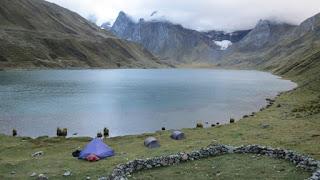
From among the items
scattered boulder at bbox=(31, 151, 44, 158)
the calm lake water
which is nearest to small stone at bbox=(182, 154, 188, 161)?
scattered boulder at bbox=(31, 151, 44, 158)

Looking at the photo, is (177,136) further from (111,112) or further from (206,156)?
(111,112)

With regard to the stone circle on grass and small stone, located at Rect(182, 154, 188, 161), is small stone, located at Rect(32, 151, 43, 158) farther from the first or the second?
small stone, located at Rect(182, 154, 188, 161)

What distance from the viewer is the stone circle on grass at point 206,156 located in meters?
31.2

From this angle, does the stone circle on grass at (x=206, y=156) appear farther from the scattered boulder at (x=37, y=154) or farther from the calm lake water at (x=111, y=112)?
the calm lake water at (x=111, y=112)

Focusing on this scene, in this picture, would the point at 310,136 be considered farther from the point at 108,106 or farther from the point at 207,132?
the point at 108,106

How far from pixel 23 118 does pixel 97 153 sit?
1824 inches

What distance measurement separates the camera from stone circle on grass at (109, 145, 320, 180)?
31.2m

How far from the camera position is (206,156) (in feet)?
122

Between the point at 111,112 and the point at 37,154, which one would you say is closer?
the point at 37,154

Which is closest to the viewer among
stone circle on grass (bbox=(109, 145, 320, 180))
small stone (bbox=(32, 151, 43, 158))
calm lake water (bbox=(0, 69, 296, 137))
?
stone circle on grass (bbox=(109, 145, 320, 180))

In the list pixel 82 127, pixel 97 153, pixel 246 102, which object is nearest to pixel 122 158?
pixel 97 153

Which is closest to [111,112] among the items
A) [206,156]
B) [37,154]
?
[37,154]

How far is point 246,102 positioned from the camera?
116188mm

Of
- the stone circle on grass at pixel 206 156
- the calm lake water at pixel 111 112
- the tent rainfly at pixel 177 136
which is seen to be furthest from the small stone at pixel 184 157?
the calm lake water at pixel 111 112
